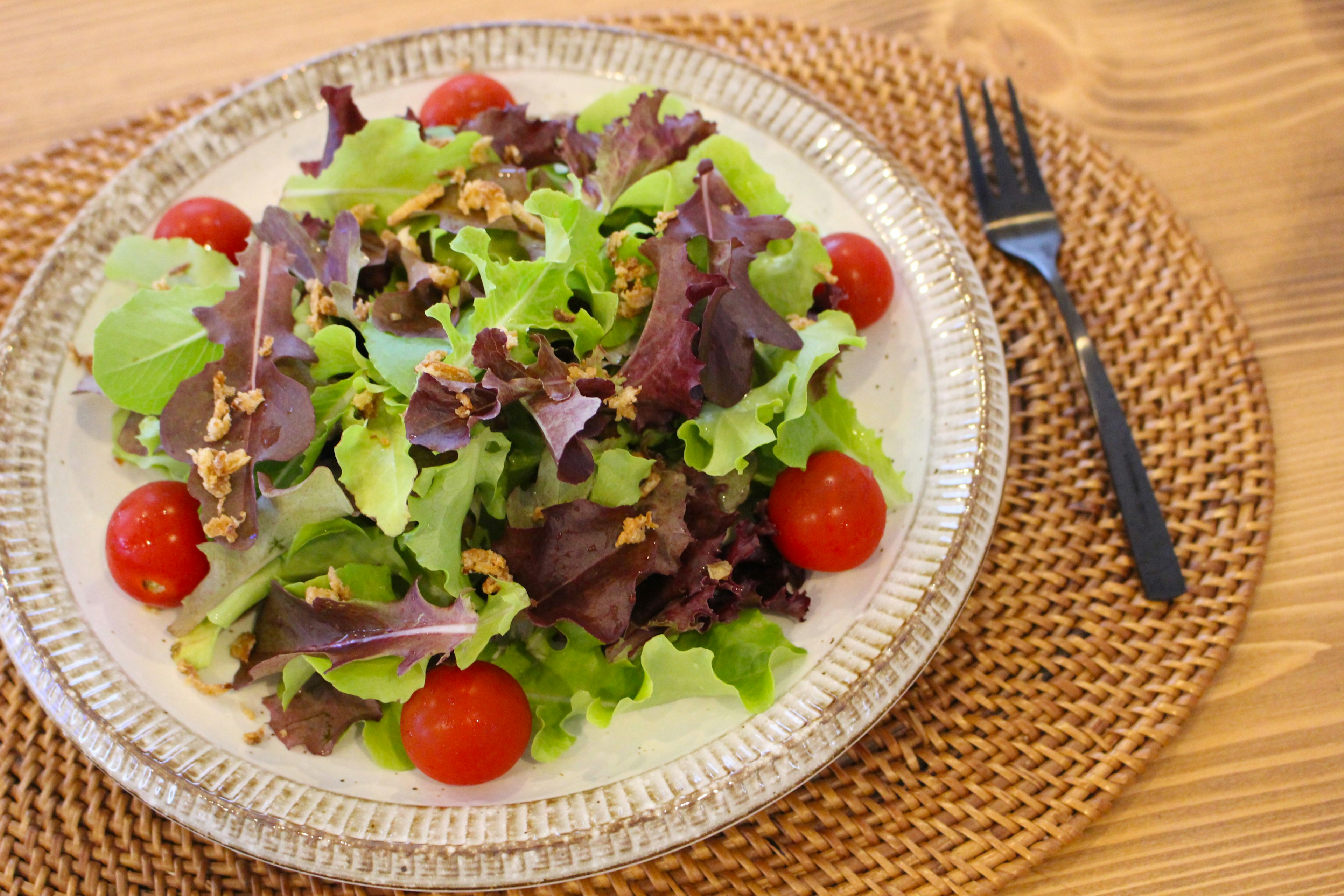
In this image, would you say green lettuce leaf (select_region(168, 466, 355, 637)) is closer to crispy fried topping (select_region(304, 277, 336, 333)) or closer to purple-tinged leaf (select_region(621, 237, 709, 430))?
crispy fried topping (select_region(304, 277, 336, 333))

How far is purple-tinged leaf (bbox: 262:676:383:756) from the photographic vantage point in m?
1.30

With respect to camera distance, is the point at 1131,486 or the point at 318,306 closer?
the point at 318,306

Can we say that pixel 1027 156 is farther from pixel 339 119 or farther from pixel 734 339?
pixel 339 119

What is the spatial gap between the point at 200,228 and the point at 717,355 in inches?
36.6

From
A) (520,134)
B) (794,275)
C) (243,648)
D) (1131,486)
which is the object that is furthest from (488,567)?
(1131,486)

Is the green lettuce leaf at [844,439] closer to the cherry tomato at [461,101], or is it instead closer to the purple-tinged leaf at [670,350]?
the purple-tinged leaf at [670,350]

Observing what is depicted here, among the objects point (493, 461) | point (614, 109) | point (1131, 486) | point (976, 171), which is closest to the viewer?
point (493, 461)

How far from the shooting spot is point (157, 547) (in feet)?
4.46

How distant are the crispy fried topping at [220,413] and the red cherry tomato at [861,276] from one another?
3.06ft

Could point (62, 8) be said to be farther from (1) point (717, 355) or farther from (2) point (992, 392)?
(2) point (992, 392)

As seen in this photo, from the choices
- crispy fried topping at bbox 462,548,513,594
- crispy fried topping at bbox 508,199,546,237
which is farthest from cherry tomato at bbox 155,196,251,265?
crispy fried topping at bbox 462,548,513,594

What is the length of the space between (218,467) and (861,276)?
1.00 m

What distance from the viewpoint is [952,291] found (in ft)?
5.18

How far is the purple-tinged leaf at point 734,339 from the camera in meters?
1.36
